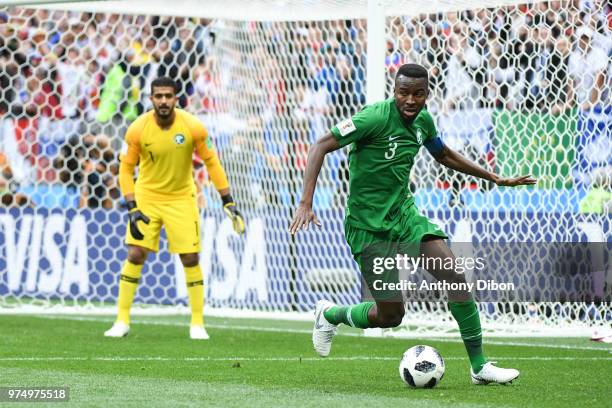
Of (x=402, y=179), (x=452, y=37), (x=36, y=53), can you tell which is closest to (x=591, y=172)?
(x=452, y=37)

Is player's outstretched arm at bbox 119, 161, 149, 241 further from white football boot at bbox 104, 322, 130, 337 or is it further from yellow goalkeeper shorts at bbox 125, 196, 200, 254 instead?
white football boot at bbox 104, 322, 130, 337

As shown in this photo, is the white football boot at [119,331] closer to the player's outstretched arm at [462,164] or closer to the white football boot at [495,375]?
the player's outstretched arm at [462,164]

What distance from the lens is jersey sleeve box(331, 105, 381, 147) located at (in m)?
6.55

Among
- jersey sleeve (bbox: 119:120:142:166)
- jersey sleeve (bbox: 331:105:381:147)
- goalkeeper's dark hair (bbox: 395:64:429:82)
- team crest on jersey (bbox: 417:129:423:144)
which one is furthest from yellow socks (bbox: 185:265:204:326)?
goalkeeper's dark hair (bbox: 395:64:429:82)

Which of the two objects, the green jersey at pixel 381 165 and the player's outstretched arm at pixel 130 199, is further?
the player's outstretched arm at pixel 130 199

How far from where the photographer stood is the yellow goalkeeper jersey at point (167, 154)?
9953 mm

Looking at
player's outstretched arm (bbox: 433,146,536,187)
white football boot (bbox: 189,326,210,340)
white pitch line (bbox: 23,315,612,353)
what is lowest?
white pitch line (bbox: 23,315,612,353)

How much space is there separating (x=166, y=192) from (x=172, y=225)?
27 cm

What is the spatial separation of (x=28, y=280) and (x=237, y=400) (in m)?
7.78

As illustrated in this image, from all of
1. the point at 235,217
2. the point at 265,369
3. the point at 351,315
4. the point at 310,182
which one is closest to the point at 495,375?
the point at 351,315

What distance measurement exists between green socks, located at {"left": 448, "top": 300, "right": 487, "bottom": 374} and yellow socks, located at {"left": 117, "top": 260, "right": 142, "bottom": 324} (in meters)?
4.14

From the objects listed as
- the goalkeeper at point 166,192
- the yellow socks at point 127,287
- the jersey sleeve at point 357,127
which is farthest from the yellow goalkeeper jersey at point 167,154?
the jersey sleeve at point 357,127

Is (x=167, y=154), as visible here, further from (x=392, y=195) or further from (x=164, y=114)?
(x=392, y=195)

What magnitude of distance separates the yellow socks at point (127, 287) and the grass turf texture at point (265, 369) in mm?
250
